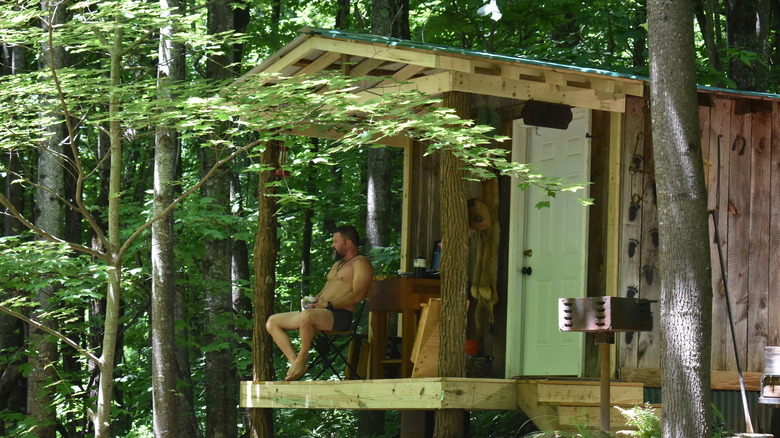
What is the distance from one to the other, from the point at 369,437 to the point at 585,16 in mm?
5478

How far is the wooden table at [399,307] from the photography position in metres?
7.98

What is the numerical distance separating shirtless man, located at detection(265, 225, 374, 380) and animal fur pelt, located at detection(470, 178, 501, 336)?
1.13 meters

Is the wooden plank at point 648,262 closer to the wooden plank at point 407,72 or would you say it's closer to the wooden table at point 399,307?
the wooden table at point 399,307

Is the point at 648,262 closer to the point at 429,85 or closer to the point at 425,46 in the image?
the point at 429,85

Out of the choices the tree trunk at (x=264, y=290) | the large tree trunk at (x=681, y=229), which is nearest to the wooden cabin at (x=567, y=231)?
the tree trunk at (x=264, y=290)

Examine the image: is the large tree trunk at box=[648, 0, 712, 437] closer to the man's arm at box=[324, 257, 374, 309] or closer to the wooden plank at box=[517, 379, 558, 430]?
the wooden plank at box=[517, 379, 558, 430]

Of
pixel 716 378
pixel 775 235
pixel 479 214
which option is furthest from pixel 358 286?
pixel 775 235

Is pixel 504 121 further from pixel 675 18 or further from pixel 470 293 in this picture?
pixel 675 18

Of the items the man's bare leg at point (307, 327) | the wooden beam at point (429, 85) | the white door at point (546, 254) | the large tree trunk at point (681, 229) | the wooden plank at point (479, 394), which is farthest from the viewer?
the white door at point (546, 254)

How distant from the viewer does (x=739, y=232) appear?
774cm

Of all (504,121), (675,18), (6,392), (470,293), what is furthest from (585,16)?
(6,392)

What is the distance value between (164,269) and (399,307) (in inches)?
101

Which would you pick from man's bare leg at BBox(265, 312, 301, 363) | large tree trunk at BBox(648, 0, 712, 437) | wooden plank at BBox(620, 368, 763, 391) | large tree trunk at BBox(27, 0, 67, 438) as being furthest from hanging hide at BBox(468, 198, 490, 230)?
large tree trunk at BBox(27, 0, 67, 438)

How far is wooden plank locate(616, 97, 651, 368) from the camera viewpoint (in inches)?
288
